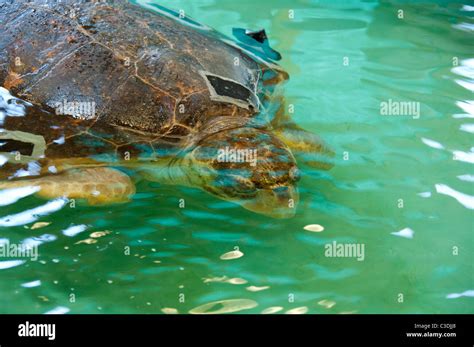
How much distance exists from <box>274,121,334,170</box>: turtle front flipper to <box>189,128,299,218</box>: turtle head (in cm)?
41

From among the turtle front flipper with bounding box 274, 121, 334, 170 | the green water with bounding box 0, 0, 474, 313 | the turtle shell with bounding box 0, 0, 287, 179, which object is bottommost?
the green water with bounding box 0, 0, 474, 313

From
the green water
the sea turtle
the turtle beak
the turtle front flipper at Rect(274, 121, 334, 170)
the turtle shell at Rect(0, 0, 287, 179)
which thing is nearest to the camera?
the green water

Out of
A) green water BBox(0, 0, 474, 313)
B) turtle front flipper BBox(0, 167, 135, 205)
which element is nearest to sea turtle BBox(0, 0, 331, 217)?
turtle front flipper BBox(0, 167, 135, 205)

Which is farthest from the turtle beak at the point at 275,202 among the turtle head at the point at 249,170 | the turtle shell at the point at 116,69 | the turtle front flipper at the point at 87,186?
the turtle front flipper at the point at 87,186

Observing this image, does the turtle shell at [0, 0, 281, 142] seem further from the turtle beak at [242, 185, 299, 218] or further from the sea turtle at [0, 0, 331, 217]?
the turtle beak at [242, 185, 299, 218]

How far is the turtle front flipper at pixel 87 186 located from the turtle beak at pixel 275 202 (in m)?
0.88

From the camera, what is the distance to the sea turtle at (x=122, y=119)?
157 inches

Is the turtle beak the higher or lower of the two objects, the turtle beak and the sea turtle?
the lower

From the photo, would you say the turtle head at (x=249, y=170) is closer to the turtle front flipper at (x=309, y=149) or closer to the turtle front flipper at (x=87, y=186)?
the turtle front flipper at (x=309, y=149)

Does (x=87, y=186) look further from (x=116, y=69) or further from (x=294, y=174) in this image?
(x=294, y=174)

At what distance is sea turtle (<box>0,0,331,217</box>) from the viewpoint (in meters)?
4.00

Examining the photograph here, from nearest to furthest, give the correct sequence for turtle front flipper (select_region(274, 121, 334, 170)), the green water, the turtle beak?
the green water
the turtle beak
turtle front flipper (select_region(274, 121, 334, 170))

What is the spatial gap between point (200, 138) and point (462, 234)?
1.97 metres
